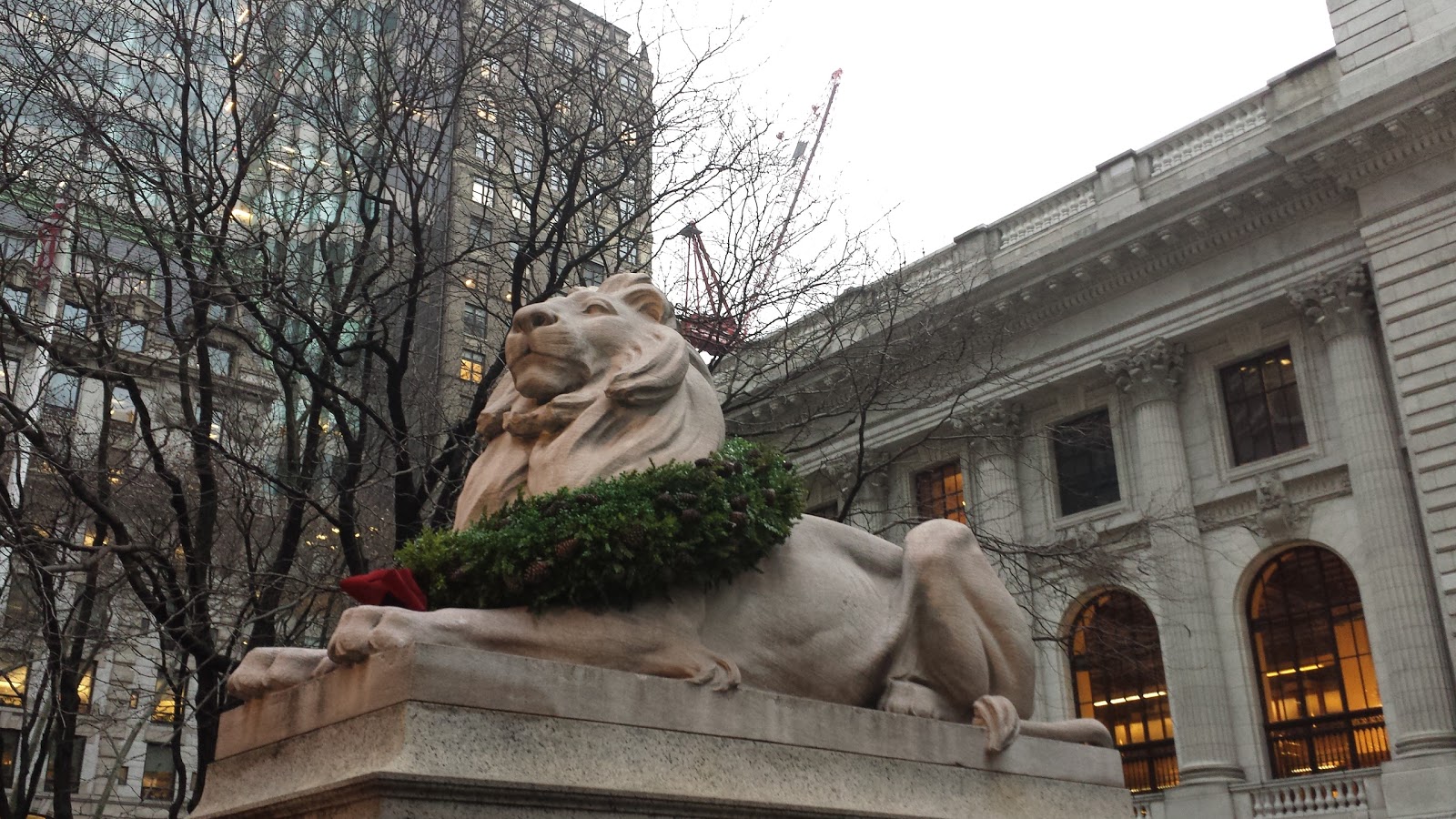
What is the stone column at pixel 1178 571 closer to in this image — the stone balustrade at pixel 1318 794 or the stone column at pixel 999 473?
the stone balustrade at pixel 1318 794

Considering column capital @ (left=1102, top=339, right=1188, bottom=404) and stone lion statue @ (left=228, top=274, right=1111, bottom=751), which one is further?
column capital @ (left=1102, top=339, right=1188, bottom=404)

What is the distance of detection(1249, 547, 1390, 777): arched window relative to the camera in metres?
25.5

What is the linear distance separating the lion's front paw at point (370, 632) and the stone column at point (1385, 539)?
23.6 meters

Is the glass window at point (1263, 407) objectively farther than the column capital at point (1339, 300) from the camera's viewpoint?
Yes

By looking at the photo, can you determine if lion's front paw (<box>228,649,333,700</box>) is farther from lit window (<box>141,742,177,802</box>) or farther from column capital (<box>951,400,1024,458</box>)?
lit window (<box>141,742,177,802</box>)

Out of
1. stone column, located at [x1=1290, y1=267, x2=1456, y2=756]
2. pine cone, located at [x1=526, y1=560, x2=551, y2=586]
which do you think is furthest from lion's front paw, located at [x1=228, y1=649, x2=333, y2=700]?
stone column, located at [x1=1290, y1=267, x2=1456, y2=756]

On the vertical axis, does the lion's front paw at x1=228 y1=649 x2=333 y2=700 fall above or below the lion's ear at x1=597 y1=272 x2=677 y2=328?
below

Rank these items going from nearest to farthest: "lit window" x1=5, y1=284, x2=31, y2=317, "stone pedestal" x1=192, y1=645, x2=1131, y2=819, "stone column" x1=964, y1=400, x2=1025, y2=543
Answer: "stone pedestal" x1=192, y1=645, x2=1131, y2=819, "lit window" x1=5, y1=284, x2=31, y2=317, "stone column" x1=964, y1=400, x2=1025, y2=543

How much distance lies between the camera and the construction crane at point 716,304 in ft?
50.1

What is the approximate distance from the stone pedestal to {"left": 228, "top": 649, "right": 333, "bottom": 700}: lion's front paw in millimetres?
61

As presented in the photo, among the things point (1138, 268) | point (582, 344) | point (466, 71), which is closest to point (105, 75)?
point (466, 71)

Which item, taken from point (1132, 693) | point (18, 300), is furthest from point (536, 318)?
point (1132, 693)

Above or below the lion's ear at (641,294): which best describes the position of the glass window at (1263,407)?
above

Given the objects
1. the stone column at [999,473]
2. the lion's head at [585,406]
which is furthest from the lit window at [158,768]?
the lion's head at [585,406]
